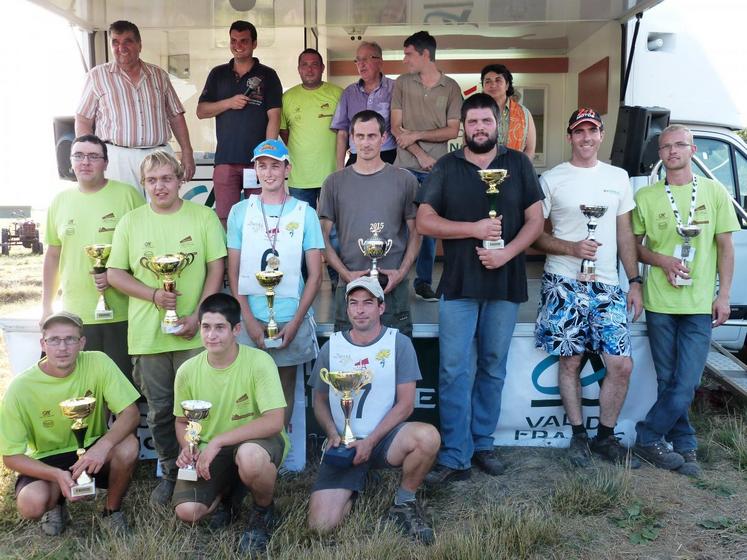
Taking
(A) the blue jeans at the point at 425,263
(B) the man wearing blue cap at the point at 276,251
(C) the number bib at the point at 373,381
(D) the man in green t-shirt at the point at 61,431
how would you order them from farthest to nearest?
(A) the blue jeans at the point at 425,263
(B) the man wearing blue cap at the point at 276,251
(C) the number bib at the point at 373,381
(D) the man in green t-shirt at the point at 61,431

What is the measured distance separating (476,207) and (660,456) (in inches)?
68.4

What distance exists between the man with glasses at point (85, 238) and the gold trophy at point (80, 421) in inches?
28.5

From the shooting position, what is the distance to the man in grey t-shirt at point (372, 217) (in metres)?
3.89

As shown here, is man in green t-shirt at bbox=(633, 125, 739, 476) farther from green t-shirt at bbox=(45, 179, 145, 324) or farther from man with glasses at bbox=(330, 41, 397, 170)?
green t-shirt at bbox=(45, 179, 145, 324)

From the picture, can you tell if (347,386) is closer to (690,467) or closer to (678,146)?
(690,467)

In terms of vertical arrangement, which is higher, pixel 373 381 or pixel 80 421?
pixel 373 381

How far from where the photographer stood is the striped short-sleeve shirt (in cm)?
473

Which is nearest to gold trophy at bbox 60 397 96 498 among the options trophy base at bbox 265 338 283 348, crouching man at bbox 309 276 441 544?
trophy base at bbox 265 338 283 348

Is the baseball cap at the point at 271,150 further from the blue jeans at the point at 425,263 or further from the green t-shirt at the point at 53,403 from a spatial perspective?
the blue jeans at the point at 425,263

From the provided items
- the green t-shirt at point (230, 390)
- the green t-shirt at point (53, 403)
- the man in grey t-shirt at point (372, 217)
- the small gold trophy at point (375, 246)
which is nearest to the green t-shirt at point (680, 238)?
the man in grey t-shirt at point (372, 217)

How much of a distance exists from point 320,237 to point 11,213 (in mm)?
20945

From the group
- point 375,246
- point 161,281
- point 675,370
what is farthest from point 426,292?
point 161,281

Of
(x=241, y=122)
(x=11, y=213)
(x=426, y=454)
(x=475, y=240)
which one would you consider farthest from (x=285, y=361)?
(x=11, y=213)

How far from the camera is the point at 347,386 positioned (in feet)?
10.8
